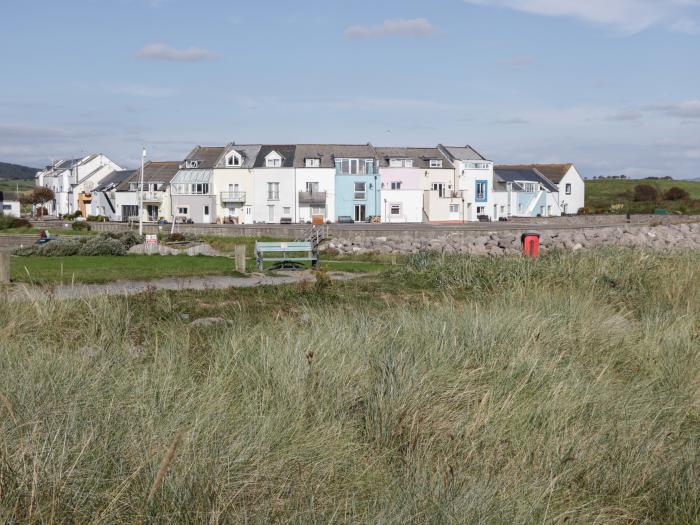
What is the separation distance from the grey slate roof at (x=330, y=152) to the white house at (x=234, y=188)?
14.6 feet

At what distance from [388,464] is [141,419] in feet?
5.62

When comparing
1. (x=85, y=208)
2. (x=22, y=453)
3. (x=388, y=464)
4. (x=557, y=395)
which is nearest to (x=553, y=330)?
(x=557, y=395)

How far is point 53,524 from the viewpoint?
142 inches

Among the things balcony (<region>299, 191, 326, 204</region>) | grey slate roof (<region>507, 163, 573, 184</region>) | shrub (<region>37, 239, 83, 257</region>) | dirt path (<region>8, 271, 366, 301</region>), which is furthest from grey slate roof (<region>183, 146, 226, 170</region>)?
dirt path (<region>8, 271, 366, 301</region>)

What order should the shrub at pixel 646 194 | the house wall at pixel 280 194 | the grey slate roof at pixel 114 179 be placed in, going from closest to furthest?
1. the house wall at pixel 280 194
2. the grey slate roof at pixel 114 179
3. the shrub at pixel 646 194

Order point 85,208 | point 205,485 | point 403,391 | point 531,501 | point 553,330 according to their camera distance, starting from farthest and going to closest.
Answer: point 85,208 < point 553,330 < point 403,391 < point 531,501 < point 205,485

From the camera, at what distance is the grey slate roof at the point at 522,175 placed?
3115 inches

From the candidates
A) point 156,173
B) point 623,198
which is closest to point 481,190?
point 623,198

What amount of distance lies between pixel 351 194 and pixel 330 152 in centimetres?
476

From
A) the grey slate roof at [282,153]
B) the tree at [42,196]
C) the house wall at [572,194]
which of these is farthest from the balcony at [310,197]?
the tree at [42,196]

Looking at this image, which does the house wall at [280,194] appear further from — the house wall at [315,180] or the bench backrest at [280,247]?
the bench backrest at [280,247]

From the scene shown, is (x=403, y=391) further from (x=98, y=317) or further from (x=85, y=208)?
(x=85, y=208)

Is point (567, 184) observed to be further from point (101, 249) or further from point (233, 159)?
point (101, 249)

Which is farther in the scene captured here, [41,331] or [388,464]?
[41,331]
